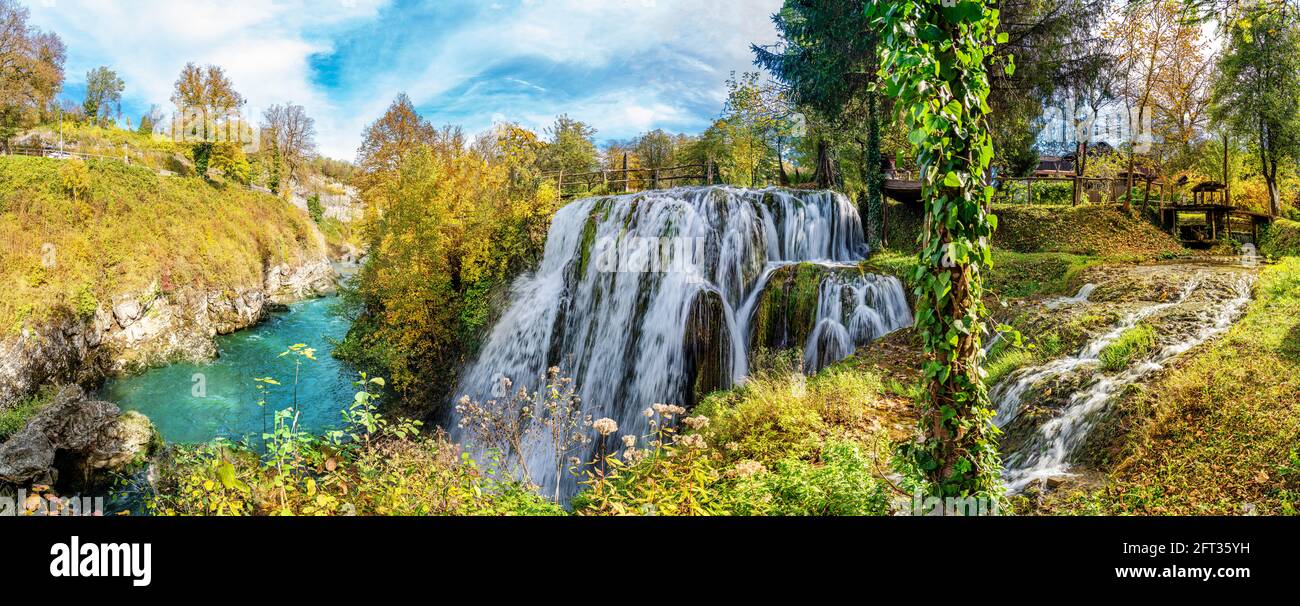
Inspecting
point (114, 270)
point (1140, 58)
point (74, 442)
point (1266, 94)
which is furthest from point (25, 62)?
point (1140, 58)

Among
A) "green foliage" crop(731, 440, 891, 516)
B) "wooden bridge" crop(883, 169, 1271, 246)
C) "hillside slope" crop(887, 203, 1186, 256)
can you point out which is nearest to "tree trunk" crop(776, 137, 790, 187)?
Answer: "wooden bridge" crop(883, 169, 1271, 246)

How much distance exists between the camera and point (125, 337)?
17391 mm

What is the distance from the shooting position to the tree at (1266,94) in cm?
1174

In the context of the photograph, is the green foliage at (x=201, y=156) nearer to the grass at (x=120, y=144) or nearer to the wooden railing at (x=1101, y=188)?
the grass at (x=120, y=144)

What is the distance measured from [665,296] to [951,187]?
8.89 metres

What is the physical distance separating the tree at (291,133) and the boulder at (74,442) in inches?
727

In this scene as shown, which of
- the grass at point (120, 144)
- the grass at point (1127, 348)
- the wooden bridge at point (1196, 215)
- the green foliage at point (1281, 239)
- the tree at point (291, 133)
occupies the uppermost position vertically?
the tree at point (291, 133)

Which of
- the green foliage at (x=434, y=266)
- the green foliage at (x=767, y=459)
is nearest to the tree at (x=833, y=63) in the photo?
the green foliage at (x=434, y=266)

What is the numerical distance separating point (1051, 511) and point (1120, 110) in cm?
2204

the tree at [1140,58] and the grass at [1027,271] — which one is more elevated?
the tree at [1140,58]

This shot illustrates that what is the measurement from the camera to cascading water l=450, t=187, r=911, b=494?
10194 mm

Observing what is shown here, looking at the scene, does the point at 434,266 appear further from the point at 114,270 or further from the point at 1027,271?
the point at 1027,271
